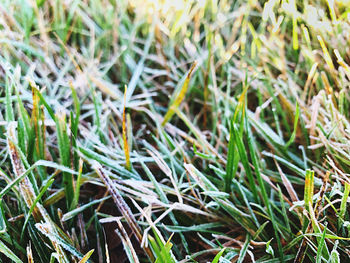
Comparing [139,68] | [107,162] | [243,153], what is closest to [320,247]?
[243,153]

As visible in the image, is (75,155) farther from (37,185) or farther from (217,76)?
(217,76)

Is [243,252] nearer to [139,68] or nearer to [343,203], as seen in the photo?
[343,203]

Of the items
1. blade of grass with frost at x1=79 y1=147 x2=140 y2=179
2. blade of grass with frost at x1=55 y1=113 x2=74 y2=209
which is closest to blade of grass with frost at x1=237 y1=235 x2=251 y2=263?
blade of grass with frost at x1=79 y1=147 x2=140 y2=179

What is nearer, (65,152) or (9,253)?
(9,253)

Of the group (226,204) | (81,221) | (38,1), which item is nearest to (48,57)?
(38,1)

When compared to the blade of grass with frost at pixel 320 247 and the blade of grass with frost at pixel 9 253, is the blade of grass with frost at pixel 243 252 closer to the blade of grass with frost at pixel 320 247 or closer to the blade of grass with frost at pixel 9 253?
the blade of grass with frost at pixel 320 247

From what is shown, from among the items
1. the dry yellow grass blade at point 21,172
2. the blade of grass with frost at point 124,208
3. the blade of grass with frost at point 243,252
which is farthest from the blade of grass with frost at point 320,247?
the dry yellow grass blade at point 21,172

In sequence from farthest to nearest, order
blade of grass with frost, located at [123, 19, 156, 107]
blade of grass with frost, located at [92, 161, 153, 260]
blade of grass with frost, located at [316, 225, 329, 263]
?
blade of grass with frost, located at [123, 19, 156, 107]
blade of grass with frost, located at [92, 161, 153, 260]
blade of grass with frost, located at [316, 225, 329, 263]

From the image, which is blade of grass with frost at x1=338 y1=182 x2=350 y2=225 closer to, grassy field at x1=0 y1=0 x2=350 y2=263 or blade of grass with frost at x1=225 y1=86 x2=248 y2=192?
grassy field at x1=0 y1=0 x2=350 y2=263
